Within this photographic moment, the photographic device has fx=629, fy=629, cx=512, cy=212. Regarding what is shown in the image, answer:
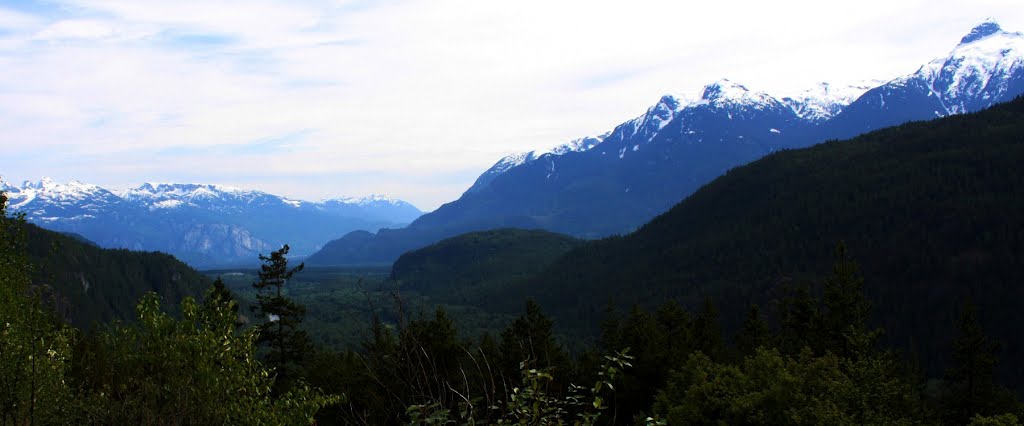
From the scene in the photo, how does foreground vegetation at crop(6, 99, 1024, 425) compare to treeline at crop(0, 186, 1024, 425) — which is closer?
treeline at crop(0, 186, 1024, 425)

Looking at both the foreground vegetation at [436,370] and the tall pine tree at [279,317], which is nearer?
the foreground vegetation at [436,370]

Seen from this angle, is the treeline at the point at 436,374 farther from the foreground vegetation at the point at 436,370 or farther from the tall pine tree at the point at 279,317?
the tall pine tree at the point at 279,317

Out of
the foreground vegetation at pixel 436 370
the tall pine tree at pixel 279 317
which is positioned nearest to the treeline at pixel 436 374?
the foreground vegetation at pixel 436 370

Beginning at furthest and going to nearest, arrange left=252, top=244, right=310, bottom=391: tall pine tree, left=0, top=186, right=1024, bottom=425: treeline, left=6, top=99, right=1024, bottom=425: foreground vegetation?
left=252, top=244, right=310, bottom=391: tall pine tree, left=6, top=99, right=1024, bottom=425: foreground vegetation, left=0, top=186, right=1024, bottom=425: treeline

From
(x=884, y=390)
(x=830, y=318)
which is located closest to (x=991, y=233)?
(x=830, y=318)

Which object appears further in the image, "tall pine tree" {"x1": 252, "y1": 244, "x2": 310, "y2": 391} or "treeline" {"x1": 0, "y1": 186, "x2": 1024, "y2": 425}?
"tall pine tree" {"x1": 252, "y1": 244, "x2": 310, "y2": 391}

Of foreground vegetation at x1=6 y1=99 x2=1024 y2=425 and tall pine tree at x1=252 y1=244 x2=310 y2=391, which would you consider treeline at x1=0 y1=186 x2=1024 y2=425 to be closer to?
foreground vegetation at x1=6 y1=99 x2=1024 y2=425

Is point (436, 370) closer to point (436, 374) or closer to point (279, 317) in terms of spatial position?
point (436, 374)

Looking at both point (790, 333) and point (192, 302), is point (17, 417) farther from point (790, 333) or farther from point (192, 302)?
point (790, 333)

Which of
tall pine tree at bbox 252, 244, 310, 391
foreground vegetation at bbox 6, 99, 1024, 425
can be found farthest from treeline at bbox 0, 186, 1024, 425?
tall pine tree at bbox 252, 244, 310, 391

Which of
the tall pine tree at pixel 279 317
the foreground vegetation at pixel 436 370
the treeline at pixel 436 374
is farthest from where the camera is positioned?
the tall pine tree at pixel 279 317

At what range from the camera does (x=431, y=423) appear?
798 cm

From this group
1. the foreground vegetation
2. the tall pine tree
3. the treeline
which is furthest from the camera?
the tall pine tree

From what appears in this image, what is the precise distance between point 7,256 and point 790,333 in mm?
80403
